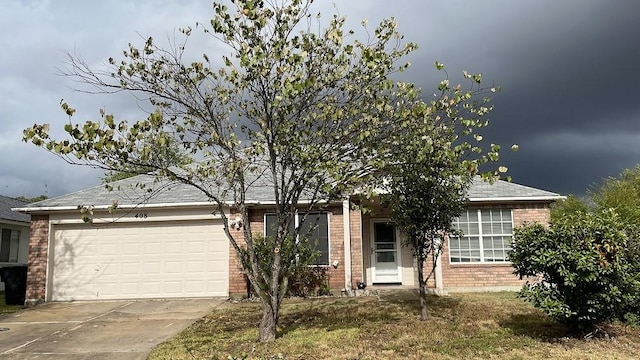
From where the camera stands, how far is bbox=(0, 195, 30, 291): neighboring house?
18734mm

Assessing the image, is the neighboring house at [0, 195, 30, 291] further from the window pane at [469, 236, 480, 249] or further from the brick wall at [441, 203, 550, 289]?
the window pane at [469, 236, 480, 249]

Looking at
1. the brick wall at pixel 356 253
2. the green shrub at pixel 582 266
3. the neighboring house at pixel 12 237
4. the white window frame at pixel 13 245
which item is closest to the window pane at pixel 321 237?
the brick wall at pixel 356 253

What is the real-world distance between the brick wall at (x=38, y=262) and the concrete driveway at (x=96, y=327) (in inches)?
23.3

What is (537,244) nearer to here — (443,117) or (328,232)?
(443,117)

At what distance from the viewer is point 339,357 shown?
22.6ft

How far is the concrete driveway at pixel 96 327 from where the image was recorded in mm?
8055

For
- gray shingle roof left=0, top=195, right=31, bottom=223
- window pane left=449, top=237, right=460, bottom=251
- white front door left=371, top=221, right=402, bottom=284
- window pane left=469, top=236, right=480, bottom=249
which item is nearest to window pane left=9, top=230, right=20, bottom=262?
gray shingle roof left=0, top=195, right=31, bottom=223

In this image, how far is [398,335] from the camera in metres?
8.10

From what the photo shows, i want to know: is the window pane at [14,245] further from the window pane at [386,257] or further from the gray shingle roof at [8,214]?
the window pane at [386,257]

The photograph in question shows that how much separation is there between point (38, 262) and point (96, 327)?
4911 mm

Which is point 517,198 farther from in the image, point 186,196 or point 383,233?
point 186,196

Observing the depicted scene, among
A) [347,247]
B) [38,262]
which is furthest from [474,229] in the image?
[38,262]

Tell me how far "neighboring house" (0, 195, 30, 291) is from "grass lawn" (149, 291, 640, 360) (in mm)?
12449

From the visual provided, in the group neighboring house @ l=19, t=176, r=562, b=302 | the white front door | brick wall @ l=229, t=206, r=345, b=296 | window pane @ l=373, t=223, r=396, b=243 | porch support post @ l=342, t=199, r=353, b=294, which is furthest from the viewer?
window pane @ l=373, t=223, r=396, b=243
